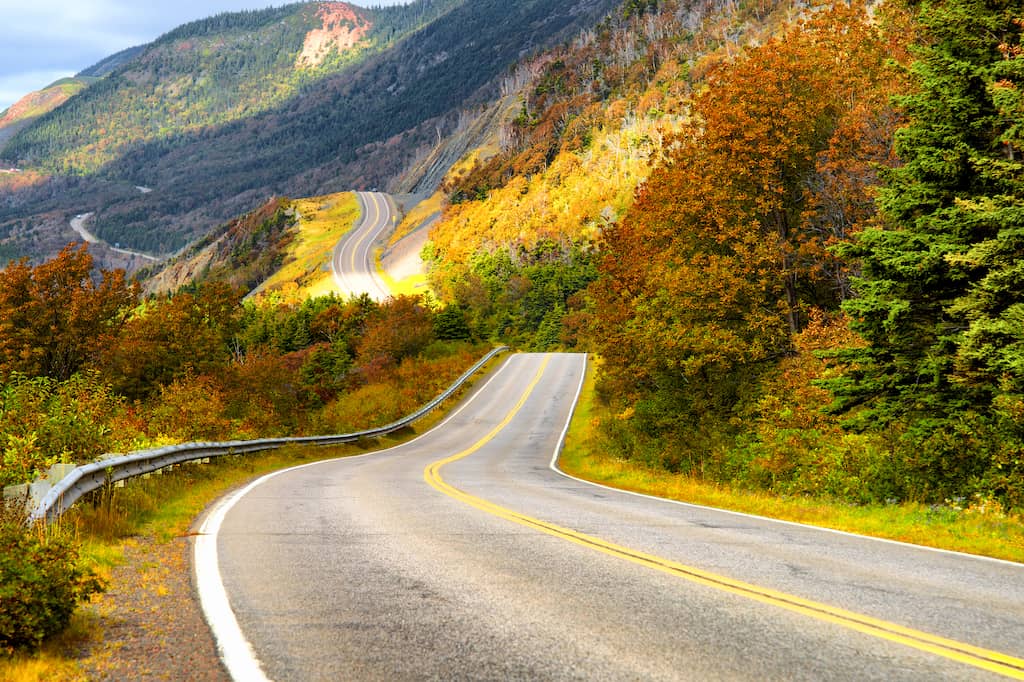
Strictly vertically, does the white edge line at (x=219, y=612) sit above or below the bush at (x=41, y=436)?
below

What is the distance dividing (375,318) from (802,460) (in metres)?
49.8

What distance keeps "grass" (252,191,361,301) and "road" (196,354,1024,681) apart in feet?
A: 287

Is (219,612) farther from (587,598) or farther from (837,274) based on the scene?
(837,274)

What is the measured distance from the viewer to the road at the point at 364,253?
9756 cm

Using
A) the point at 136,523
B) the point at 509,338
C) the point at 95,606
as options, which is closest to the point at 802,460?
the point at 136,523

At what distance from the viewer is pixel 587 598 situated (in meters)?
5.60

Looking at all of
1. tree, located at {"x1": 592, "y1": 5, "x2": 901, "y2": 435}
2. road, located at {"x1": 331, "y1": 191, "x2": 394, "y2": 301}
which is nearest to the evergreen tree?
tree, located at {"x1": 592, "y1": 5, "x2": 901, "y2": 435}

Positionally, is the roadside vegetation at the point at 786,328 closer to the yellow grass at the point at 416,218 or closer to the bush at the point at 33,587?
the bush at the point at 33,587

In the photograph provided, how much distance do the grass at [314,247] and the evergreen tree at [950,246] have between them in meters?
85.1

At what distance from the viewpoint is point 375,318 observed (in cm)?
6406

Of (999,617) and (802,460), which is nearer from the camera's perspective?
(999,617)

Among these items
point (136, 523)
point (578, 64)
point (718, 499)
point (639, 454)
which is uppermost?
point (578, 64)

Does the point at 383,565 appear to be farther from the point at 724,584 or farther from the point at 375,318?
the point at 375,318

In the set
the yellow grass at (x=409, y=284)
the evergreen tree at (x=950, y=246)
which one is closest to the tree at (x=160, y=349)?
the evergreen tree at (x=950, y=246)
